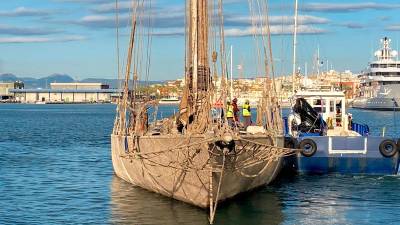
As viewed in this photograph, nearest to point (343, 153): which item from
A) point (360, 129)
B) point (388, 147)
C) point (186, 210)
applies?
point (388, 147)

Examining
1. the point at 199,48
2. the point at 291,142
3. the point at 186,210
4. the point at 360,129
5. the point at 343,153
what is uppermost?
the point at 199,48

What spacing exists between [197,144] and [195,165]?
3.28ft

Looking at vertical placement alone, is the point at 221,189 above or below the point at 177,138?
below

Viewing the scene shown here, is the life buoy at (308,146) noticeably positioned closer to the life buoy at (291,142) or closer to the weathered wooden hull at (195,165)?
the life buoy at (291,142)

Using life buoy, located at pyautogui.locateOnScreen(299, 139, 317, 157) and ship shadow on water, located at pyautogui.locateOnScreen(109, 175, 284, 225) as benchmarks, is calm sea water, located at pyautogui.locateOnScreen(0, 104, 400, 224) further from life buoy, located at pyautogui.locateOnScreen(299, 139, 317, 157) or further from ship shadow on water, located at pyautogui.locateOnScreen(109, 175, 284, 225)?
life buoy, located at pyautogui.locateOnScreen(299, 139, 317, 157)

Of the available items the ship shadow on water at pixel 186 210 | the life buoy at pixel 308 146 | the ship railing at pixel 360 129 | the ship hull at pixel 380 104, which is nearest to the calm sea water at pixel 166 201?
the ship shadow on water at pixel 186 210

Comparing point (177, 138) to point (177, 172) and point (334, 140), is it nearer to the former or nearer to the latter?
point (177, 172)

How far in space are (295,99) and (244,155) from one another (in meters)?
19.0

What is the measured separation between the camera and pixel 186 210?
1049 inches

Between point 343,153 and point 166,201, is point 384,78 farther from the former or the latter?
point 166,201

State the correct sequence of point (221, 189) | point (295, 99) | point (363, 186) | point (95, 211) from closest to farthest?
point (221, 189) < point (95, 211) < point (363, 186) < point (295, 99)

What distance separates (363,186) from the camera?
34500 millimetres

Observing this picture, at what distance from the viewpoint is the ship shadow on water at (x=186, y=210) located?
84.7 ft

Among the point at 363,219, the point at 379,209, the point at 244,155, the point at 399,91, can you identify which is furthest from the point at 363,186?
the point at 399,91
